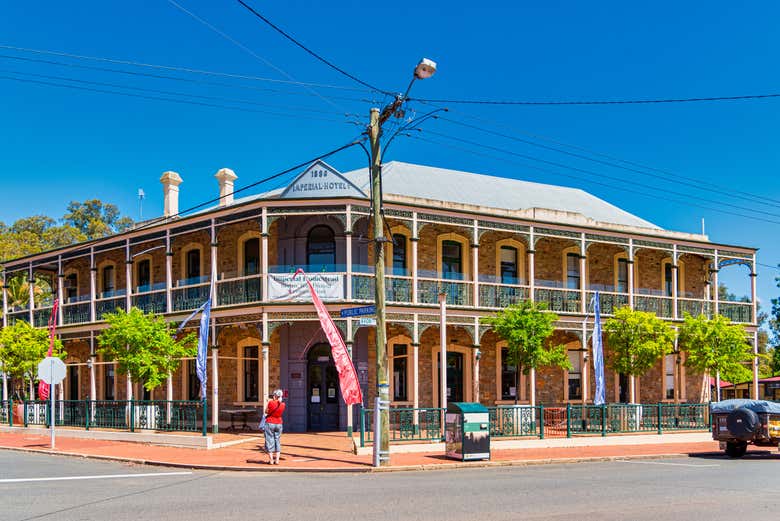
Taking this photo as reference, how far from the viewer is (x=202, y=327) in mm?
22859

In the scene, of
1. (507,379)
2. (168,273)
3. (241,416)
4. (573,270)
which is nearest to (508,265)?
(573,270)

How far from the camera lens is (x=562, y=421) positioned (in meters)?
23.8

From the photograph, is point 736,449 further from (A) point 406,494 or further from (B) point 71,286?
(B) point 71,286

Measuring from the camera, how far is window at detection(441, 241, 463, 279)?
2747 centimetres

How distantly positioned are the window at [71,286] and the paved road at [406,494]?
17.4m

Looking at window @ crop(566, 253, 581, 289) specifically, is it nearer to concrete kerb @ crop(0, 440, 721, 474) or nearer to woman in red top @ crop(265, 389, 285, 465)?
concrete kerb @ crop(0, 440, 721, 474)

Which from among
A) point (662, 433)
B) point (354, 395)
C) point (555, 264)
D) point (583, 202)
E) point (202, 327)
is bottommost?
point (662, 433)

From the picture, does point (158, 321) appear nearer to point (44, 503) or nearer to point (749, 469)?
point (44, 503)

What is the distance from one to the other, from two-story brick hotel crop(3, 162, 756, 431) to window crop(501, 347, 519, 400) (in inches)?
2.1

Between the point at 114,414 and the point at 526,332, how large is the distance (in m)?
12.2

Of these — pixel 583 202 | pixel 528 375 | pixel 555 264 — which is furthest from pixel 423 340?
pixel 583 202

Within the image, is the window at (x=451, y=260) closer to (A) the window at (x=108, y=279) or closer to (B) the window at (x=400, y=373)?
(B) the window at (x=400, y=373)

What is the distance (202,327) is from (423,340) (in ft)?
24.3

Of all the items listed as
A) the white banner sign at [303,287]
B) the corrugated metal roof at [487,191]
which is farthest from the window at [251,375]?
the corrugated metal roof at [487,191]
